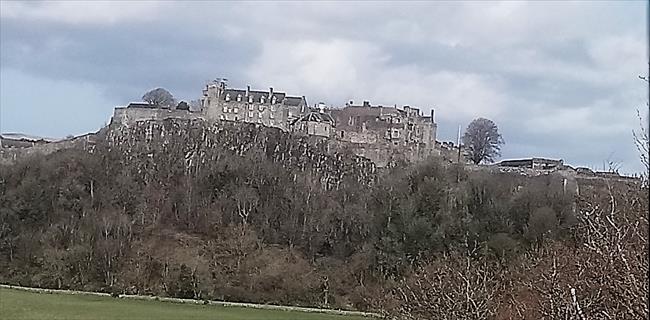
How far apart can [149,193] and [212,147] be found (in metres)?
7.37

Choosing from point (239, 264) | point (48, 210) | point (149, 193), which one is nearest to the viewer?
point (239, 264)

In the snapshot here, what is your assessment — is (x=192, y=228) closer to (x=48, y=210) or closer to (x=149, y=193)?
(x=149, y=193)

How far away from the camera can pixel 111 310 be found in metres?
40.5

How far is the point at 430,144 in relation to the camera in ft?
291

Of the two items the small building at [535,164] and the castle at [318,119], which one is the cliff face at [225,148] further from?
the small building at [535,164]

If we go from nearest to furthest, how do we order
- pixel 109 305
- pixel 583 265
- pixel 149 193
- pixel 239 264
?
1. pixel 583 265
2. pixel 109 305
3. pixel 239 264
4. pixel 149 193

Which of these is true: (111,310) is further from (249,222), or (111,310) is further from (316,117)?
(316,117)

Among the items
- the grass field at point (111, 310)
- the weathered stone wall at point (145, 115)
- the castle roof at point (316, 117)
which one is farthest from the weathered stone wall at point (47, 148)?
the grass field at point (111, 310)

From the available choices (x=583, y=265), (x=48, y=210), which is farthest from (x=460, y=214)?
(x=583, y=265)

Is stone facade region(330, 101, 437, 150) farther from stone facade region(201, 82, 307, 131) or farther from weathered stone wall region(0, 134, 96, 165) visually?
weathered stone wall region(0, 134, 96, 165)

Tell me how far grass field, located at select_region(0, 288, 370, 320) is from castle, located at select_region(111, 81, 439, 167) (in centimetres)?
3547

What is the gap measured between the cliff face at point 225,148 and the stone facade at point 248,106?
11.9 ft

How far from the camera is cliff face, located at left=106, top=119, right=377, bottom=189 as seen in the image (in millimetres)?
76875

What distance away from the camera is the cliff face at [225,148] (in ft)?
252
